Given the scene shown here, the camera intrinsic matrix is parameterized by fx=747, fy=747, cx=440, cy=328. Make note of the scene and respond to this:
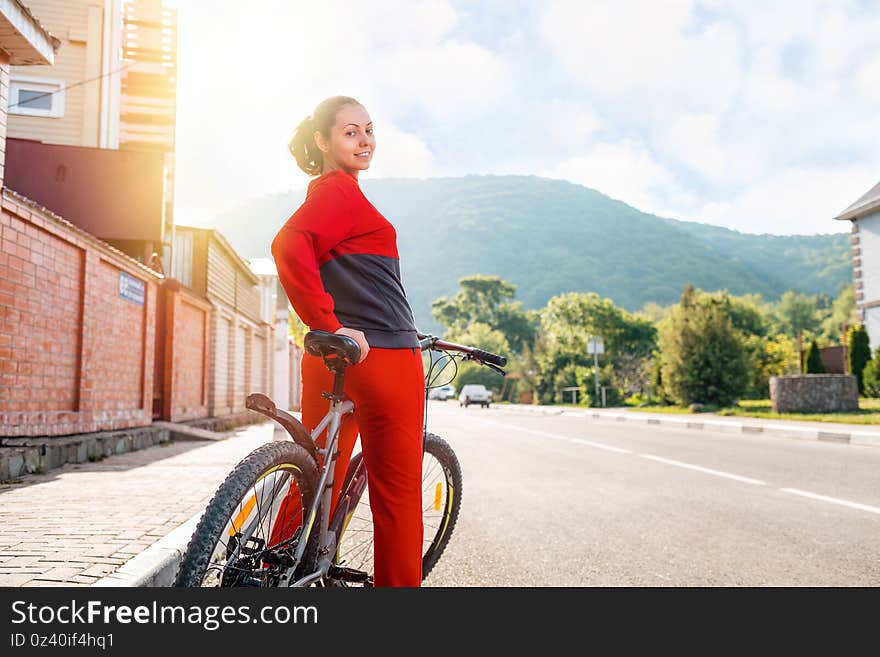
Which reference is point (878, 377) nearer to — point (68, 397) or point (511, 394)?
point (68, 397)

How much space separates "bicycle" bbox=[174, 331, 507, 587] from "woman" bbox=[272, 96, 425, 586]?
92 millimetres

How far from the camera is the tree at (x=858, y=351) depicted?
28.5 metres

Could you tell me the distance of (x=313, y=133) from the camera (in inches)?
97.3

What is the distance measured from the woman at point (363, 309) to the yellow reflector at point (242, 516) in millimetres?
406

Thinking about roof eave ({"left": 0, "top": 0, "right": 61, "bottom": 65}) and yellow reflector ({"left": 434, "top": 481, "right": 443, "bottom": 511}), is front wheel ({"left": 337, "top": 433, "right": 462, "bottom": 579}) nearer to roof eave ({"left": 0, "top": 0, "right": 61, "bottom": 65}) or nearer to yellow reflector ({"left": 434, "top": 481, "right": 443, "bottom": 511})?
yellow reflector ({"left": 434, "top": 481, "right": 443, "bottom": 511})

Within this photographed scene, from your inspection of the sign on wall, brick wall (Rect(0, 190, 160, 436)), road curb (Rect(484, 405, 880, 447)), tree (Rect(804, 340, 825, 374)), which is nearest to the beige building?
the sign on wall

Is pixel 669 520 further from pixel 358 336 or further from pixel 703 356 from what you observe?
pixel 703 356

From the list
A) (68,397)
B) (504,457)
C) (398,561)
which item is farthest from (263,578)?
(504,457)

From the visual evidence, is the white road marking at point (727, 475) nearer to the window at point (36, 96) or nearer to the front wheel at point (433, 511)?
the front wheel at point (433, 511)

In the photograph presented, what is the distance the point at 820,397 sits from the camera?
62.8 feet

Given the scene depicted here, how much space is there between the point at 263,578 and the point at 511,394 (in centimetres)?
5146

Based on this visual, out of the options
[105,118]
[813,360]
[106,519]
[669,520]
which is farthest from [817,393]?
Answer: [105,118]

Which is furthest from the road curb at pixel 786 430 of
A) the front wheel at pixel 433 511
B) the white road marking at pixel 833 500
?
the front wheel at pixel 433 511

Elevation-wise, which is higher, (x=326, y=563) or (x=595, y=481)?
(x=326, y=563)
